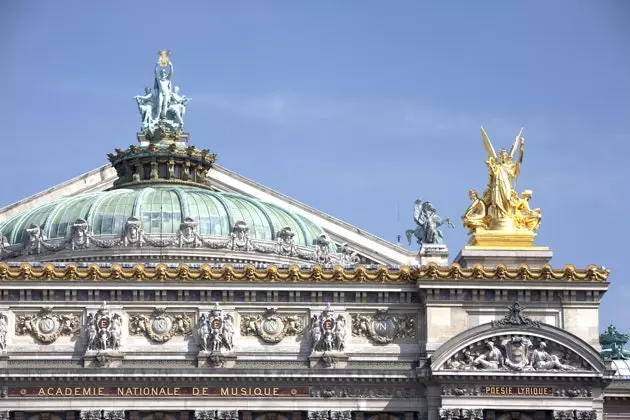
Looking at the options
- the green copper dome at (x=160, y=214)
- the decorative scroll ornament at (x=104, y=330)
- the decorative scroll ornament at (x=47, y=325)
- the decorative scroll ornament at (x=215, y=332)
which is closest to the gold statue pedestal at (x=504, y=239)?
the decorative scroll ornament at (x=215, y=332)

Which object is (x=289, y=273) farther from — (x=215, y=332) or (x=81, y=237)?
(x=81, y=237)

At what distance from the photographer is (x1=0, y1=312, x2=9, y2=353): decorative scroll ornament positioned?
9962cm

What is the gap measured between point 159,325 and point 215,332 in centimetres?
266

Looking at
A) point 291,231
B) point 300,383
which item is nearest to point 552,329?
point 300,383

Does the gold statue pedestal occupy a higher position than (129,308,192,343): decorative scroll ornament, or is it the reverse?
the gold statue pedestal

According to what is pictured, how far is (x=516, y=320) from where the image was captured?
101 m

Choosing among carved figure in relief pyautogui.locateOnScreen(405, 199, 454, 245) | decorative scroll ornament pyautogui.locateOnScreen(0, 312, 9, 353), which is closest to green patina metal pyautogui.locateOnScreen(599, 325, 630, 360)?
carved figure in relief pyautogui.locateOnScreen(405, 199, 454, 245)

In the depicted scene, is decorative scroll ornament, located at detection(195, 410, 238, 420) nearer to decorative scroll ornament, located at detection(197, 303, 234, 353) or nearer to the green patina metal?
decorative scroll ornament, located at detection(197, 303, 234, 353)

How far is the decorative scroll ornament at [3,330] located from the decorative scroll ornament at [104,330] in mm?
3714

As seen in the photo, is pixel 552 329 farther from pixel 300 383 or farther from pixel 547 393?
pixel 300 383

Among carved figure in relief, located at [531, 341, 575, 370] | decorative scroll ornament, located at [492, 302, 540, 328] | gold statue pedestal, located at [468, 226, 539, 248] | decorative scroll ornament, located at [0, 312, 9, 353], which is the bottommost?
carved figure in relief, located at [531, 341, 575, 370]

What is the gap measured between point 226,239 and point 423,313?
1405 centimetres

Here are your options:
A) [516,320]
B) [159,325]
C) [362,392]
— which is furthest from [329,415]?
[516,320]

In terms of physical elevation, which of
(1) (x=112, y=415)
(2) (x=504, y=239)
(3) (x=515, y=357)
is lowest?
(1) (x=112, y=415)
